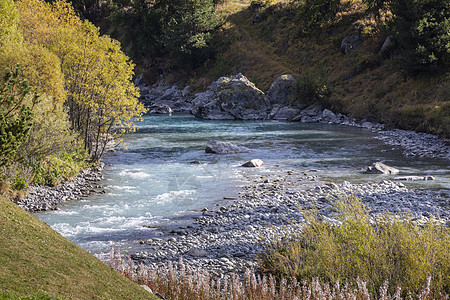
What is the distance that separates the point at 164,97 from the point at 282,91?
2467 cm

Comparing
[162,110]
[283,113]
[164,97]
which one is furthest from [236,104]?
[164,97]

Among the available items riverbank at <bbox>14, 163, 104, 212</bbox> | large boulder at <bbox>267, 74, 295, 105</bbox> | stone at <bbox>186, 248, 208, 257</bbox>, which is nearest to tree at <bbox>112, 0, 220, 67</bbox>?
large boulder at <bbox>267, 74, 295, 105</bbox>

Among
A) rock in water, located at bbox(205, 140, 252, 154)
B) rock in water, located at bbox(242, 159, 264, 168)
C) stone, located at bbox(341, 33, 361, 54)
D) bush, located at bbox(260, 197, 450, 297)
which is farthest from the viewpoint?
stone, located at bbox(341, 33, 361, 54)

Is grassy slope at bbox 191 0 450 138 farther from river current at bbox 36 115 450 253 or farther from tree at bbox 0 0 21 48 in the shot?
tree at bbox 0 0 21 48

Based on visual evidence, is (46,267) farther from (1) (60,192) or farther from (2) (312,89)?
(2) (312,89)

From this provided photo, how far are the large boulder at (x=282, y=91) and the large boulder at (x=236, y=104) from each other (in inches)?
64.1

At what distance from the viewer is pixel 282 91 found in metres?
52.8

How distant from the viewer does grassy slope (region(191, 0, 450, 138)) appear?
3622cm

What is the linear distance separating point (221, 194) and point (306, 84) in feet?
109

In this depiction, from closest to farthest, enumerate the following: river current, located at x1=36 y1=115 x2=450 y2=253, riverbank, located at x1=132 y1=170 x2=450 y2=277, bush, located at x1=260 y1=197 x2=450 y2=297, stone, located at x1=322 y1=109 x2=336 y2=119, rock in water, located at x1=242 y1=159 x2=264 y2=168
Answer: bush, located at x1=260 y1=197 x2=450 y2=297, riverbank, located at x1=132 y1=170 x2=450 y2=277, river current, located at x1=36 y1=115 x2=450 y2=253, rock in water, located at x1=242 y1=159 x2=264 y2=168, stone, located at x1=322 y1=109 x2=336 y2=119

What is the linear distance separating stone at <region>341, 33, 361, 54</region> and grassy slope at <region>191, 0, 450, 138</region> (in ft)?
3.31

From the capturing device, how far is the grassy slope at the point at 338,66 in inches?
1426

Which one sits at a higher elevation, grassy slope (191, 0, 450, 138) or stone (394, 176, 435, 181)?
grassy slope (191, 0, 450, 138)

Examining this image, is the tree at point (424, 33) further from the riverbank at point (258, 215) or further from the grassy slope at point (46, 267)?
the grassy slope at point (46, 267)
